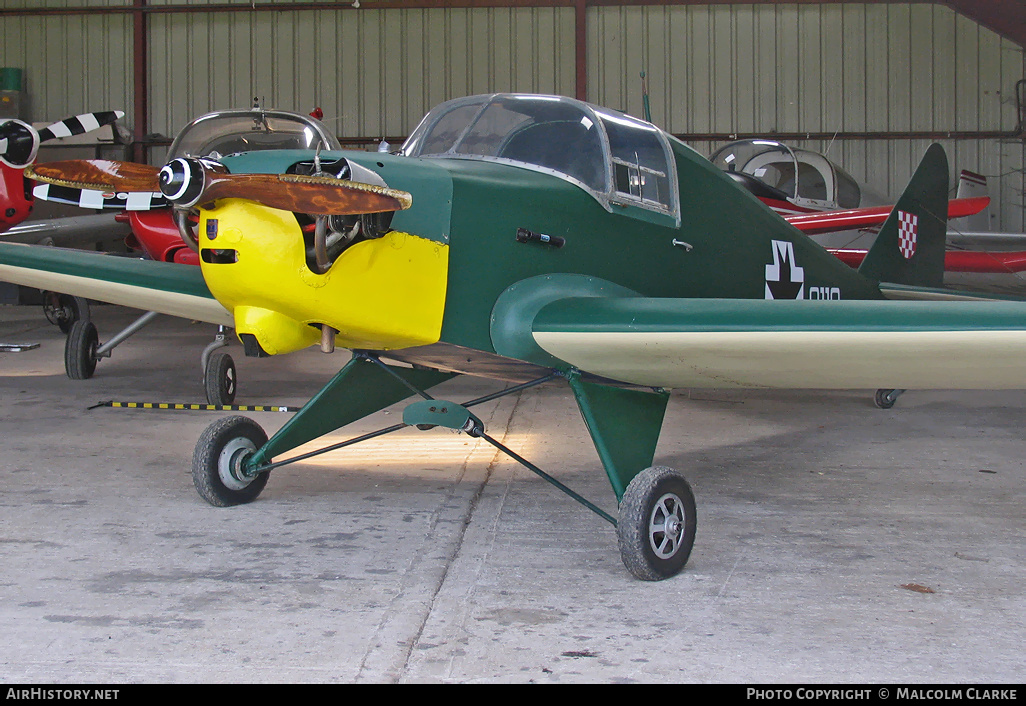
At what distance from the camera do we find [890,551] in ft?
12.8

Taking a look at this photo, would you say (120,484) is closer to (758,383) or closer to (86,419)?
(86,419)

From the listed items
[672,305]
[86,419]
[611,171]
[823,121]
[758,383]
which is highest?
[823,121]

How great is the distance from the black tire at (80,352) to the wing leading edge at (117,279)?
3627 mm

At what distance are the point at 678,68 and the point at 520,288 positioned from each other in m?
14.9

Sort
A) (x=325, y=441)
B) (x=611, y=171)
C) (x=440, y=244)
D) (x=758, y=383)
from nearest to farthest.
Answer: (x=440, y=244) < (x=758, y=383) < (x=611, y=171) < (x=325, y=441)

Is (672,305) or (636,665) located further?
(672,305)

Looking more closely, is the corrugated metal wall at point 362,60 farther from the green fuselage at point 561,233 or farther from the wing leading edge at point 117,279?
the wing leading edge at point 117,279

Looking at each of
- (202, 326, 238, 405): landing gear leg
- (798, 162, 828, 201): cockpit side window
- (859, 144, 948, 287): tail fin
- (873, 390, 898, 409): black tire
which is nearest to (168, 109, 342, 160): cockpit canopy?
(202, 326, 238, 405): landing gear leg

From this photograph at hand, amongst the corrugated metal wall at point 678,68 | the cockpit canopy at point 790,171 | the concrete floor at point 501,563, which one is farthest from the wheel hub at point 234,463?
the corrugated metal wall at point 678,68

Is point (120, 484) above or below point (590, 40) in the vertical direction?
below

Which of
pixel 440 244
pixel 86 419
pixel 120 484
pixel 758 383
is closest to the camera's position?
pixel 440 244

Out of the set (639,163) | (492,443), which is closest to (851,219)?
(639,163)

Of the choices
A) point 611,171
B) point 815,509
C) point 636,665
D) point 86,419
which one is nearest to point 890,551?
point 815,509
